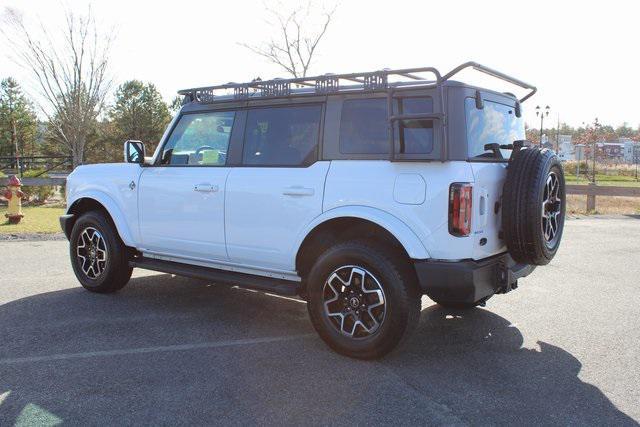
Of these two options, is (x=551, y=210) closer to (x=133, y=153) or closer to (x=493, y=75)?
(x=493, y=75)

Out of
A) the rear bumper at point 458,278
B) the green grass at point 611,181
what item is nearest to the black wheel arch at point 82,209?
the rear bumper at point 458,278

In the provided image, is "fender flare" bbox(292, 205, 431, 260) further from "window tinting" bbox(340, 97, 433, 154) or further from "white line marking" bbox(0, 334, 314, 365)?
"white line marking" bbox(0, 334, 314, 365)

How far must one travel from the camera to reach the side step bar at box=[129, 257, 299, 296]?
4387 mm

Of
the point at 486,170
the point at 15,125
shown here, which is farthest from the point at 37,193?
the point at 15,125

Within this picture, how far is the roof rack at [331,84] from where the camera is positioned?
3.82m

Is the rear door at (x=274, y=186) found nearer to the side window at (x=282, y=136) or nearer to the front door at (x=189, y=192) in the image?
the side window at (x=282, y=136)

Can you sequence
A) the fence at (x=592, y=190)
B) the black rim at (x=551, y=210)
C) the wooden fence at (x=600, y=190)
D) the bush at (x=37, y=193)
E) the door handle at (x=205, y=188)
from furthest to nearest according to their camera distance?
the bush at (x=37, y=193) < the wooden fence at (x=600, y=190) < the fence at (x=592, y=190) < the door handle at (x=205, y=188) < the black rim at (x=551, y=210)

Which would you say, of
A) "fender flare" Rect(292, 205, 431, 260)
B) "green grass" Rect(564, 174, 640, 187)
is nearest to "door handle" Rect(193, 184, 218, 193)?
"fender flare" Rect(292, 205, 431, 260)

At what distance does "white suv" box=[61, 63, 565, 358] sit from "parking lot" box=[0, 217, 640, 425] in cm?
42

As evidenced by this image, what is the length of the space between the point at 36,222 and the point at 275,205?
973 centimetres

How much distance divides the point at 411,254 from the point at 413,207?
1.08 ft

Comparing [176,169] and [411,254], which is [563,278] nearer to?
[411,254]

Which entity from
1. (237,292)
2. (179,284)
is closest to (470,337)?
(237,292)

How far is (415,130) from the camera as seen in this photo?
3814 millimetres
